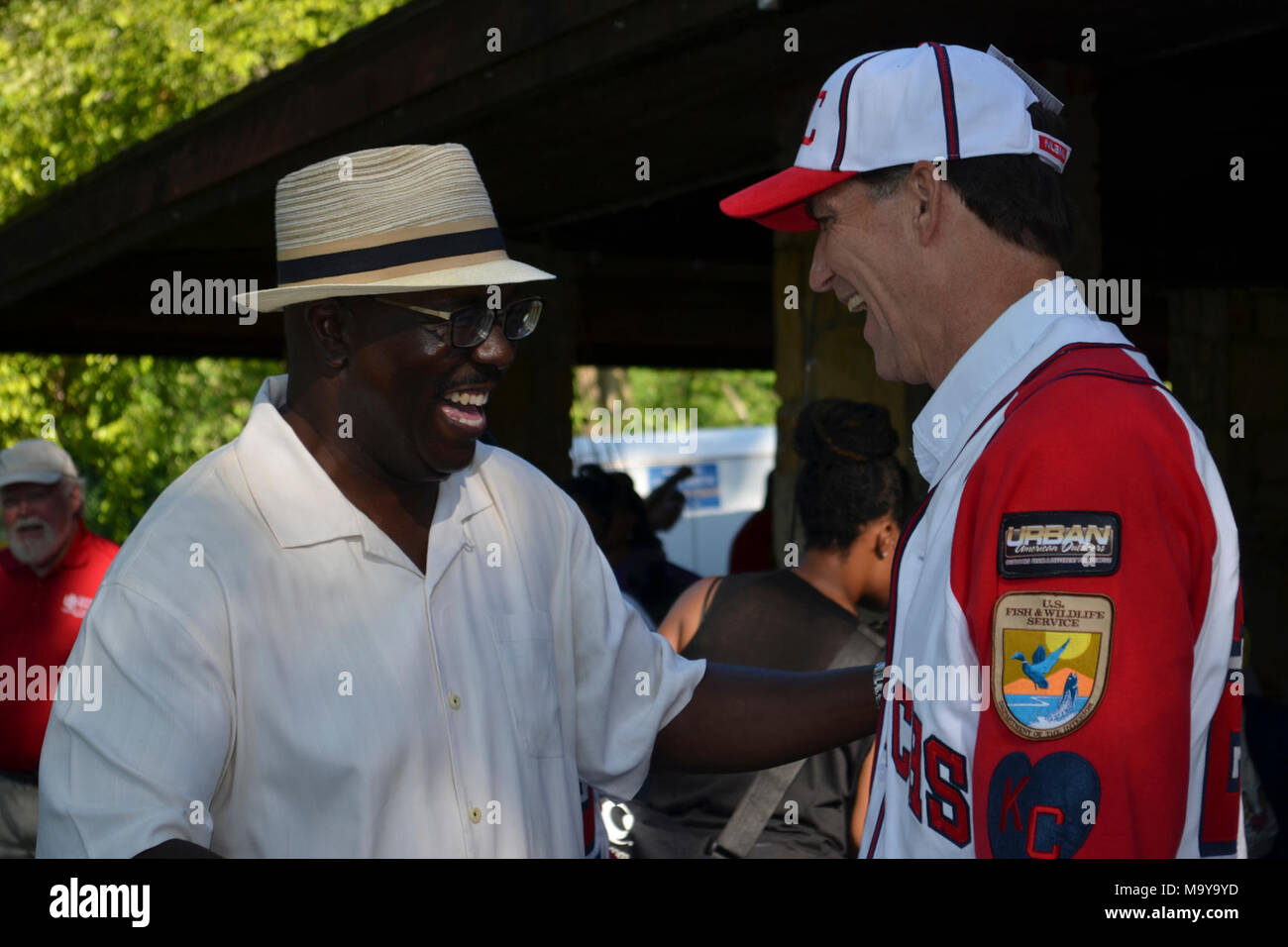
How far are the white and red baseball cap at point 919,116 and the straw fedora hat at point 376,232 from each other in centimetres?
58

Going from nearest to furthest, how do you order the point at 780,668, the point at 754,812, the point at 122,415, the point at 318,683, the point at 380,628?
the point at 318,683 < the point at 380,628 < the point at 754,812 < the point at 780,668 < the point at 122,415

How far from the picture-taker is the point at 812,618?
3.81 meters

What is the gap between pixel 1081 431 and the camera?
1594 mm

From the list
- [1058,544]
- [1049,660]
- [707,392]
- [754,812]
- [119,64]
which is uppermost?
[119,64]

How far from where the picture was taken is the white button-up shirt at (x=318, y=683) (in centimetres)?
203

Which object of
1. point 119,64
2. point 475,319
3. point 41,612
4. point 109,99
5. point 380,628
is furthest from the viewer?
point 109,99

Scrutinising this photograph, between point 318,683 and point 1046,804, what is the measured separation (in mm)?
1121

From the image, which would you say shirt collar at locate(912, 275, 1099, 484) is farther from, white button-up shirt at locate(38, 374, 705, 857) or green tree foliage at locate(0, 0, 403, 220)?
green tree foliage at locate(0, 0, 403, 220)

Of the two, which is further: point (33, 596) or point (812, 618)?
point (33, 596)

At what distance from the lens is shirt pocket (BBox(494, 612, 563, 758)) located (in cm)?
244

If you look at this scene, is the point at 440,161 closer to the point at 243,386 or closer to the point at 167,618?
the point at 167,618

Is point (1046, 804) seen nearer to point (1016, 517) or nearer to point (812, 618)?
point (1016, 517)

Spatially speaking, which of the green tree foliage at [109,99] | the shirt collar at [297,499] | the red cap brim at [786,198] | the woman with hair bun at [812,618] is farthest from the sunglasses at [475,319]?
the green tree foliage at [109,99]

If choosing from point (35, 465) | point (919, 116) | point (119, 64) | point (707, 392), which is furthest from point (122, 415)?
point (707, 392)
